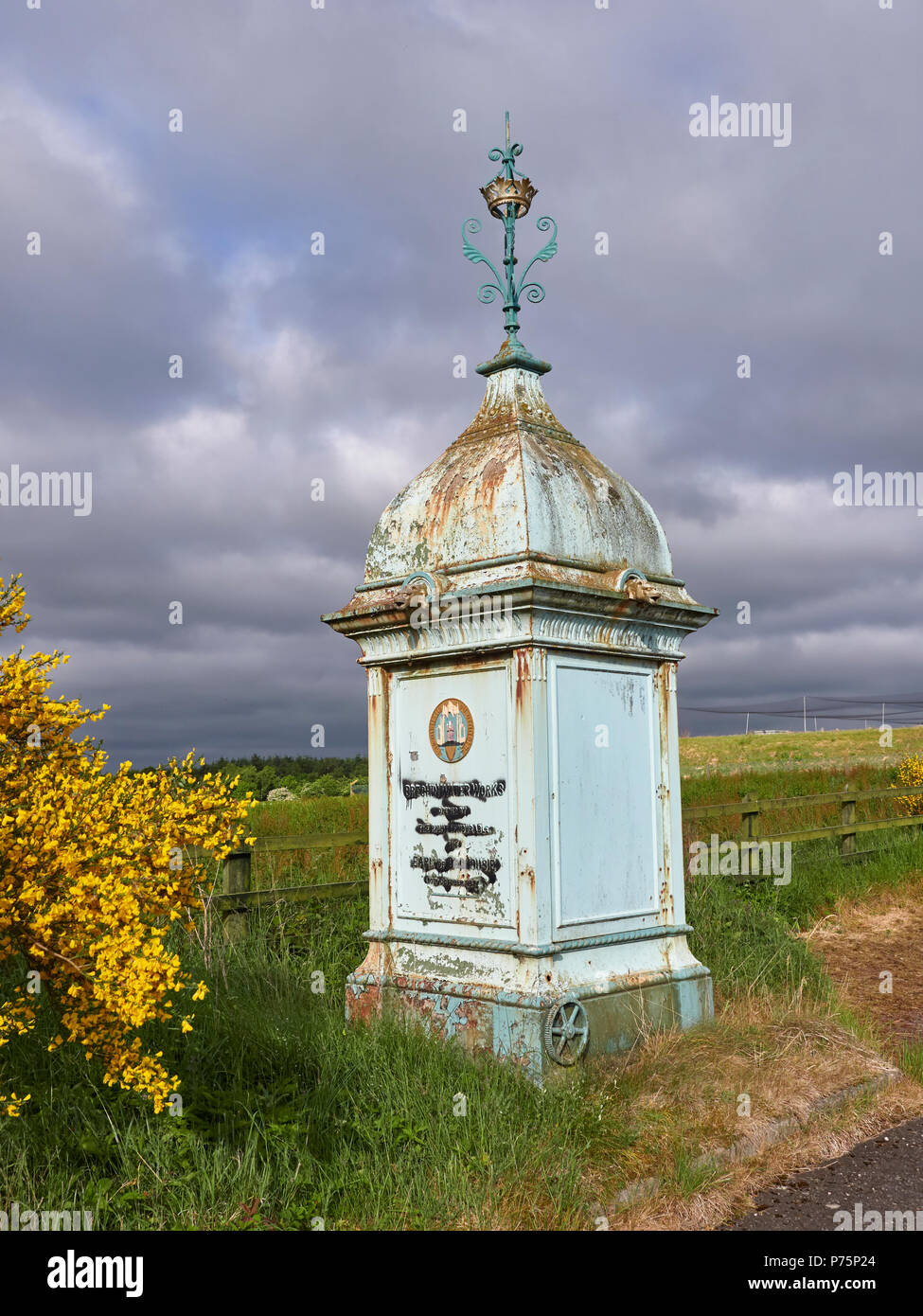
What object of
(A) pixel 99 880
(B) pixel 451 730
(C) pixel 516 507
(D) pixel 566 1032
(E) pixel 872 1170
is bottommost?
(E) pixel 872 1170

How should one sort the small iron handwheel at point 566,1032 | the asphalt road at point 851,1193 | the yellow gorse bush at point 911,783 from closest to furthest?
the asphalt road at point 851,1193 < the small iron handwheel at point 566,1032 < the yellow gorse bush at point 911,783

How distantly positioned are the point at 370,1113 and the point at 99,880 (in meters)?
1.57

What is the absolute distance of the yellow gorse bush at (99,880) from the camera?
3.36 m

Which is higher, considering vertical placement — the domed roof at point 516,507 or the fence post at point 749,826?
the domed roof at point 516,507

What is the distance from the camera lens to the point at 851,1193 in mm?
4359

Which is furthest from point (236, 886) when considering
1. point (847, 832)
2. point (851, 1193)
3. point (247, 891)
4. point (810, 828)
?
point (847, 832)

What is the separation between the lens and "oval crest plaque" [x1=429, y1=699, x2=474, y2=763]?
532 centimetres

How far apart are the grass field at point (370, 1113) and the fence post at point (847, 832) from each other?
5.91 m

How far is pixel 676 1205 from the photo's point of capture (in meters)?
4.02

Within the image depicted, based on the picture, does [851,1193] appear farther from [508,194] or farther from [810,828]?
[810,828]

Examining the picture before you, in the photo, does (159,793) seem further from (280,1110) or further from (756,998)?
(756,998)

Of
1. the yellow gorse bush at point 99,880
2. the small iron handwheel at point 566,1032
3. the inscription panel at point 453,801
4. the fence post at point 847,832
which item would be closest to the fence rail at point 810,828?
the fence post at point 847,832

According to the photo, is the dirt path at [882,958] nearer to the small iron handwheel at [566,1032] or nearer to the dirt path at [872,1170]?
the dirt path at [872,1170]

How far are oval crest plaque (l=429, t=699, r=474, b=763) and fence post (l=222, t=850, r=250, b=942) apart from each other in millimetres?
1720
